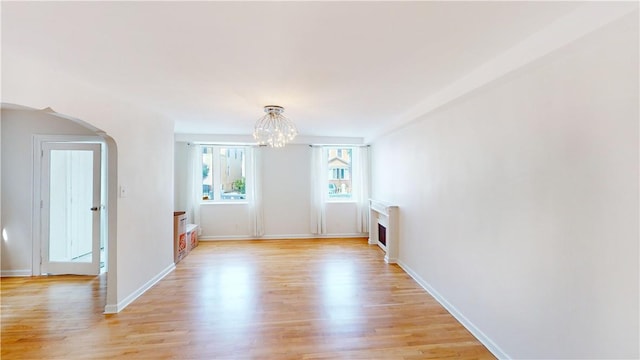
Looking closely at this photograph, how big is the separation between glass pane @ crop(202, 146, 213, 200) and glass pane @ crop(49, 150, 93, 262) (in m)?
2.37

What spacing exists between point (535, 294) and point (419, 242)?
179 centimetres

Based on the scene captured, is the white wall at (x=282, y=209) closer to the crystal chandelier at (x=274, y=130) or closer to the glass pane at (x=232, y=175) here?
the glass pane at (x=232, y=175)

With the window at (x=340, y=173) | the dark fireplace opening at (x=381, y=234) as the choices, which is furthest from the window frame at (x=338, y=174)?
the dark fireplace opening at (x=381, y=234)

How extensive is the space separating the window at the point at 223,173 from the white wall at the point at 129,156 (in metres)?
2.11

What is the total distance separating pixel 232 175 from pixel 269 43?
490cm

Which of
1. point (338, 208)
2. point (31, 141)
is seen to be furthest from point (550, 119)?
point (31, 141)

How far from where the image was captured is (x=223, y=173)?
A: 6.18m

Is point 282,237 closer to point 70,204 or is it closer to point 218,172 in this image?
point 218,172

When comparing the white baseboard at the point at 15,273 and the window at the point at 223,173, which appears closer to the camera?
the white baseboard at the point at 15,273

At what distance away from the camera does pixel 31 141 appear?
145 inches

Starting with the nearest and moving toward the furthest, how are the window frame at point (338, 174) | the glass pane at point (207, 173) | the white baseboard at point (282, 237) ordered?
the white baseboard at point (282, 237)
the glass pane at point (207, 173)
the window frame at point (338, 174)

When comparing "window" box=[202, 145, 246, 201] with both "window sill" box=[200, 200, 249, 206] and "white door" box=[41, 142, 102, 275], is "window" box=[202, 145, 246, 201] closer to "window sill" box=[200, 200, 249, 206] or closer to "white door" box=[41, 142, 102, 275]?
"window sill" box=[200, 200, 249, 206]

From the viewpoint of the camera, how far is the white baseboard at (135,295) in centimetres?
273

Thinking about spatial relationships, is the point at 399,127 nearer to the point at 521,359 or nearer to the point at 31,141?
the point at 521,359
